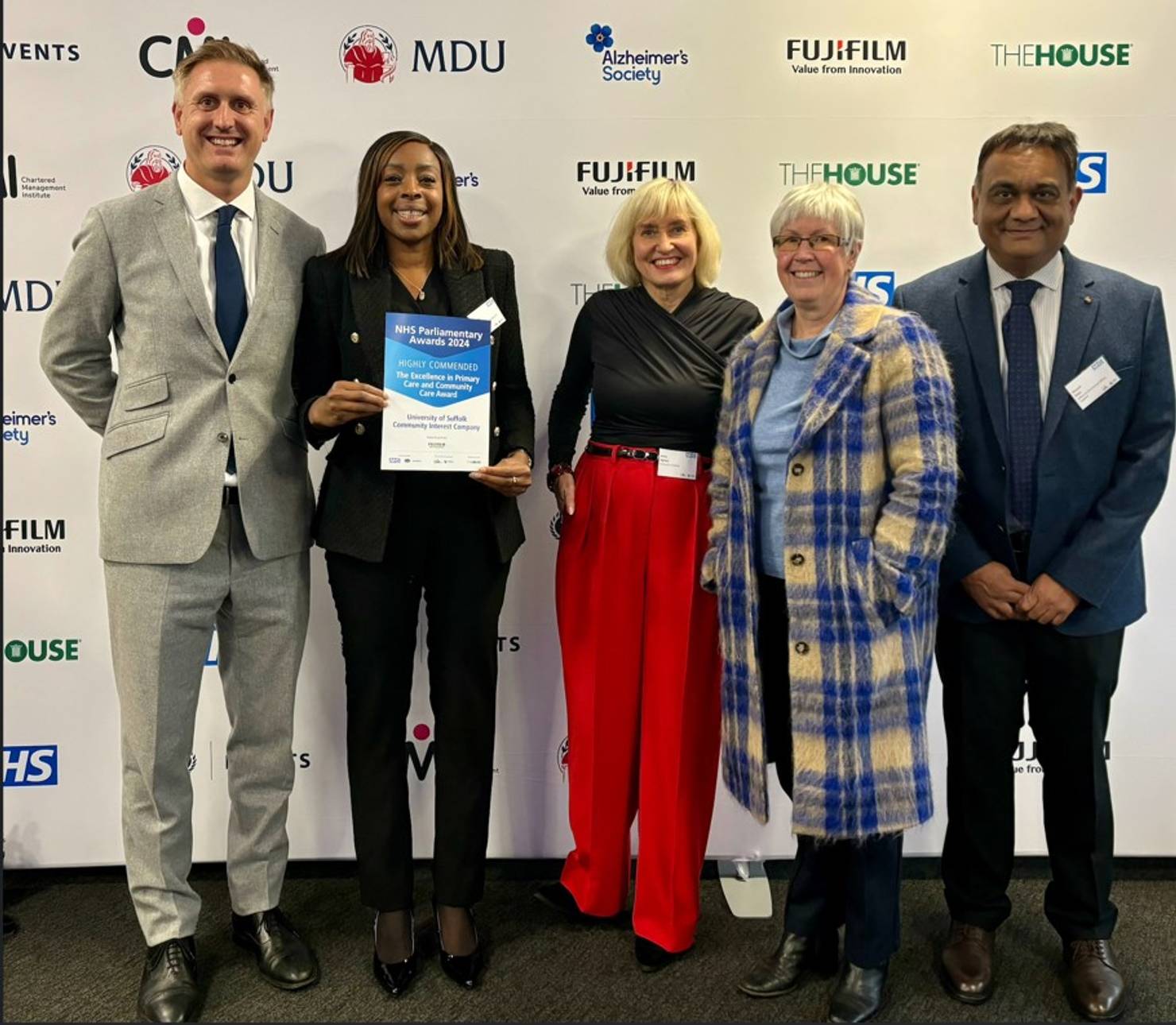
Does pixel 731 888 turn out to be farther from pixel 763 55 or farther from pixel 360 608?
pixel 763 55

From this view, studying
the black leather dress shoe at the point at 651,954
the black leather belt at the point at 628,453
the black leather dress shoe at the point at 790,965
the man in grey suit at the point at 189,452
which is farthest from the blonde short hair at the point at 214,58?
the black leather dress shoe at the point at 790,965

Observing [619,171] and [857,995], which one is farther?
[619,171]

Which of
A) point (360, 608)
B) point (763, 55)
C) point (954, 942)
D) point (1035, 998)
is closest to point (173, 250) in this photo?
point (360, 608)

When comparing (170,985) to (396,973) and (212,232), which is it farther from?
(212,232)

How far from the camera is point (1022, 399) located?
195 centimetres

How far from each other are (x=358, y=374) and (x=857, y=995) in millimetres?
1718

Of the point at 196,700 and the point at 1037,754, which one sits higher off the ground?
the point at 196,700

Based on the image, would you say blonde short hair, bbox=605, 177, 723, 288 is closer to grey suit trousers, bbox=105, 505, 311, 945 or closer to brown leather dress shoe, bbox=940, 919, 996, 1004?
grey suit trousers, bbox=105, 505, 311, 945

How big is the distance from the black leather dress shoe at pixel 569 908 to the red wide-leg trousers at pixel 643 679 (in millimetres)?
155

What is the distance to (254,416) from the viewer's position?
1975mm

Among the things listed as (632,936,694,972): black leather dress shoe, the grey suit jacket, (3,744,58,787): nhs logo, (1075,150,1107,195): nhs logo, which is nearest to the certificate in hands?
the grey suit jacket

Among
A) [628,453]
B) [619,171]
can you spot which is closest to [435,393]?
[628,453]

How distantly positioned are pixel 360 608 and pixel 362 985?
2.95ft

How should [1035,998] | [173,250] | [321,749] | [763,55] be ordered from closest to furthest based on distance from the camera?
1. [173,250]
2. [1035,998]
3. [763,55]
4. [321,749]
